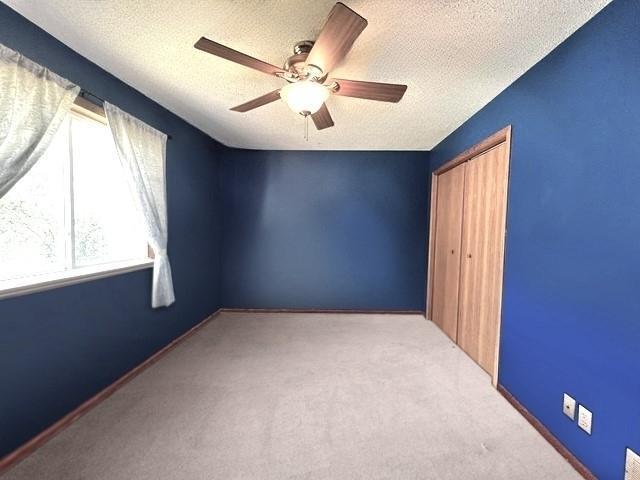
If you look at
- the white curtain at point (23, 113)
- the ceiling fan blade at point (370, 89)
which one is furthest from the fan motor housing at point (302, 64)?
the white curtain at point (23, 113)

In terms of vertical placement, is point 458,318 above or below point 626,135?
A: below

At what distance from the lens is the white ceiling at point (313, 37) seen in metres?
1.35

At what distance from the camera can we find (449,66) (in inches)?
70.9

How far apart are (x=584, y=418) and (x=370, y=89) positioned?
2.03 meters

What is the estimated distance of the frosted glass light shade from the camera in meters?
1.57

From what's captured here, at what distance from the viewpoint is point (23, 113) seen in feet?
4.60

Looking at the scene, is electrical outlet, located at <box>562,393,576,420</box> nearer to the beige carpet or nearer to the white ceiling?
the beige carpet

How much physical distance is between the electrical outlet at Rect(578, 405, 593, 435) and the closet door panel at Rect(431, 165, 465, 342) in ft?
5.06

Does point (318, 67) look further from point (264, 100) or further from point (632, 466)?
point (632, 466)

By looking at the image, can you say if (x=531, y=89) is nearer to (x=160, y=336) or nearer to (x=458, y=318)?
(x=458, y=318)

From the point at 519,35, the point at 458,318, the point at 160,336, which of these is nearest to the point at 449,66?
the point at 519,35

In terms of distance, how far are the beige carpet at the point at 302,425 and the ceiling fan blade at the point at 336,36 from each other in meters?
2.01

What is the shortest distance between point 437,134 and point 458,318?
1.97m

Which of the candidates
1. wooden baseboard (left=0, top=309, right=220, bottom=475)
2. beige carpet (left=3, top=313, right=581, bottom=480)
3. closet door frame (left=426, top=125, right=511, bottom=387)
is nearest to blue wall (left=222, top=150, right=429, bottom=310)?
closet door frame (left=426, top=125, right=511, bottom=387)
